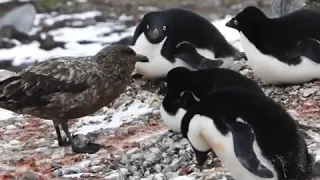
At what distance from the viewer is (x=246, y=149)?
4.43 m

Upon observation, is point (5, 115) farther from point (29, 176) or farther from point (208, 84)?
point (208, 84)

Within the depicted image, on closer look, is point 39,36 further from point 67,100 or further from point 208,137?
point 208,137

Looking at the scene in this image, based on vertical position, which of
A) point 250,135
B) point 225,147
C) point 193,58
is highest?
point 250,135

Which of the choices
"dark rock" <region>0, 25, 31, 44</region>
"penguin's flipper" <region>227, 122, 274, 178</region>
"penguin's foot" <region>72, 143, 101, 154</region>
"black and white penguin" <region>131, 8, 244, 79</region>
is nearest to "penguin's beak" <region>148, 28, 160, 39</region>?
"black and white penguin" <region>131, 8, 244, 79</region>

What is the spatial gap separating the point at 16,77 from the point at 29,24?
40.3 ft

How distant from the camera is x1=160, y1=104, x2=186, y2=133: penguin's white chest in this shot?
236 inches

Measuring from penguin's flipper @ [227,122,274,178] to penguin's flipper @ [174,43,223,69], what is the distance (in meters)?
2.75

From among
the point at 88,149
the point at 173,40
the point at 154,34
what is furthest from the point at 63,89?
the point at 173,40

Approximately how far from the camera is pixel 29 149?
645 cm

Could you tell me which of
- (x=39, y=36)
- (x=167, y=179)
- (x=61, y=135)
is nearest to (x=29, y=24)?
(x=39, y=36)

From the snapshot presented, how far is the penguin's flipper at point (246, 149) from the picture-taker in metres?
4.39

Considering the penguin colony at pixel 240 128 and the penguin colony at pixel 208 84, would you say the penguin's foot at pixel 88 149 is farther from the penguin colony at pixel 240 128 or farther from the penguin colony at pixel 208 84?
the penguin colony at pixel 240 128

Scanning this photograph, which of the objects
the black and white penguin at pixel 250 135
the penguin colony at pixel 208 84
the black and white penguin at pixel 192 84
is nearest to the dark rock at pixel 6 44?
the penguin colony at pixel 208 84

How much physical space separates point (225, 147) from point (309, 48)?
7.47 feet
